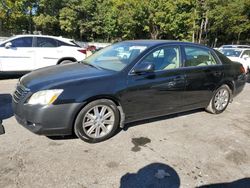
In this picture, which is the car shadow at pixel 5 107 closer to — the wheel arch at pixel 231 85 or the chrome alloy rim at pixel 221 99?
the chrome alloy rim at pixel 221 99

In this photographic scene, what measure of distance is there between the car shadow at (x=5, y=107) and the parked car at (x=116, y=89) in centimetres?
107

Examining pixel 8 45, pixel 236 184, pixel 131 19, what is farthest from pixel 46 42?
pixel 131 19

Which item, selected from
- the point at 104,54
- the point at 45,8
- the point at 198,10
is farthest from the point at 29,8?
the point at 104,54

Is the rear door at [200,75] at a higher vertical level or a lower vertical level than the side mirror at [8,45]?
lower

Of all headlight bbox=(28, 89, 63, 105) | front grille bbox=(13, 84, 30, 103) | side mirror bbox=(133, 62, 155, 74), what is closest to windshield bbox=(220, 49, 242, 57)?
side mirror bbox=(133, 62, 155, 74)

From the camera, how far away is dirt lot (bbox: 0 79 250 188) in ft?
9.71

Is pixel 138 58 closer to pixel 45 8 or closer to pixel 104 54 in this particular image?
pixel 104 54

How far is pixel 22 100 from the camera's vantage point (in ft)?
11.8

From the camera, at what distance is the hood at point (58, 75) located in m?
3.65

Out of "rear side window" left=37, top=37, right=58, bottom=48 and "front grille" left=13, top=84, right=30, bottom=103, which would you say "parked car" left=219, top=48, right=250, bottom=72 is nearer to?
"rear side window" left=37, top=37, right=58, bottom=48

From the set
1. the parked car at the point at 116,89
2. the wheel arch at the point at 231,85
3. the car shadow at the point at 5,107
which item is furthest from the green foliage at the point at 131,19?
the wheel arch at the point at 231,85

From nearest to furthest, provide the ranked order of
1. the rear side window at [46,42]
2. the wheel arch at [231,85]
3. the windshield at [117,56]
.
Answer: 1. the windshield at [117,56]
2. the wheel arch at [231,85]
3. the rear side window at [46,42]

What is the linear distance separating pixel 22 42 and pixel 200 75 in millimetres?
6057

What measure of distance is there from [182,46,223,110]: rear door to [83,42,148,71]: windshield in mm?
958
